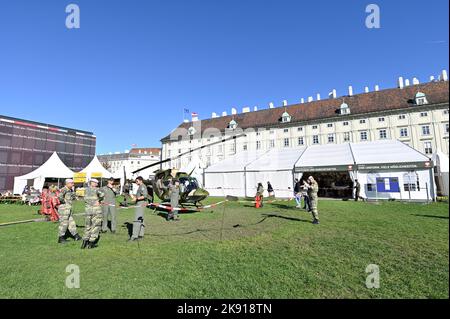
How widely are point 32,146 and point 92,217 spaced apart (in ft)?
206

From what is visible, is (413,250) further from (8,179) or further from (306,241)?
(8,179)

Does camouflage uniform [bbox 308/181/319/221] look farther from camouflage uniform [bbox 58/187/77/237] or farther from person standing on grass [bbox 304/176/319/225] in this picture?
camouflage uniform [bbox 58/187/77/237]

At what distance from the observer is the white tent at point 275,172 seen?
73.0 ft

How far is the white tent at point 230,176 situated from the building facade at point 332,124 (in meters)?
15.4

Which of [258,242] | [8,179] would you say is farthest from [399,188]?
[8,179]

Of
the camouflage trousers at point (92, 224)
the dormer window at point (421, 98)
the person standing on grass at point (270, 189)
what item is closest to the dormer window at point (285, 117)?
the dormer window at point (421, 98)

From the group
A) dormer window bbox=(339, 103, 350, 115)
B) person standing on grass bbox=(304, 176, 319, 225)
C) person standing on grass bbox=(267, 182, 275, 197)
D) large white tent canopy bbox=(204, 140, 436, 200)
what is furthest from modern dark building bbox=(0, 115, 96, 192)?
person standing on grass bbox=(304, 176, 319, 225)

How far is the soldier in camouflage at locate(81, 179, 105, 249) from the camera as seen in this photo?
6.88m

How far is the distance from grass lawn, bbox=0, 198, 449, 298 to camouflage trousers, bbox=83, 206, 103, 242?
38 centimetres

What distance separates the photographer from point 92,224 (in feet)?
22.7

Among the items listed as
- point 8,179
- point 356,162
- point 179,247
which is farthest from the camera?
point 8,179
